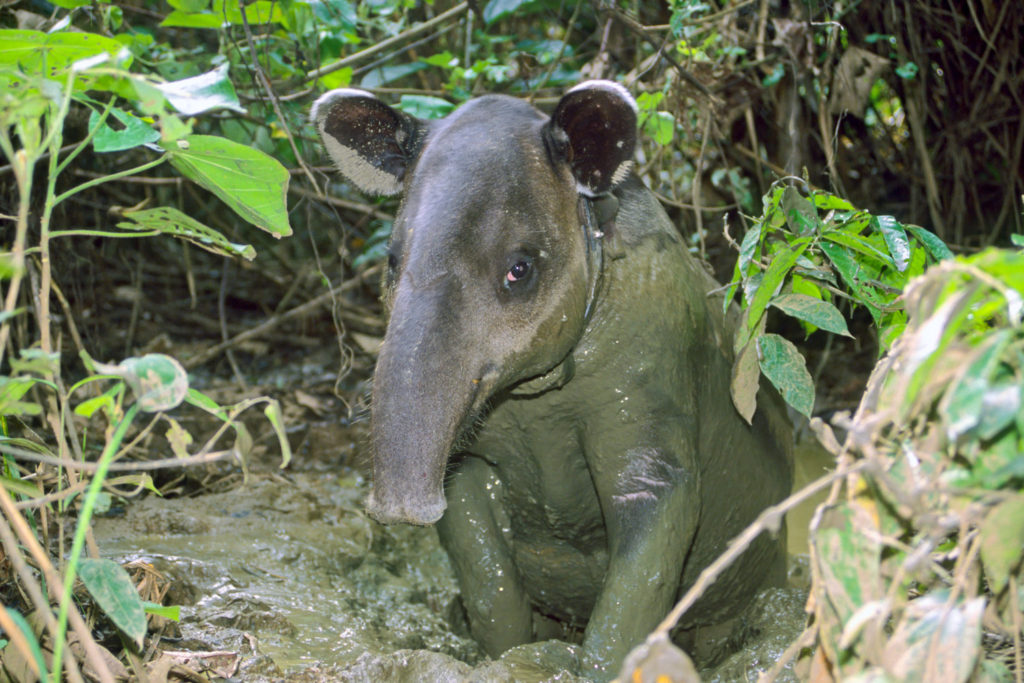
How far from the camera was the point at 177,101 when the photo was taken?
1.87 meters

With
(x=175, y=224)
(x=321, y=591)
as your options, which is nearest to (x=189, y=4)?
(x=175, y=224)

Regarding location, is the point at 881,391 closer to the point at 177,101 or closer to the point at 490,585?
the point at 177,101

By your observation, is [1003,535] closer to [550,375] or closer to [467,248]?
[467,248]

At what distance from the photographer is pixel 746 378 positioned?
110 inches

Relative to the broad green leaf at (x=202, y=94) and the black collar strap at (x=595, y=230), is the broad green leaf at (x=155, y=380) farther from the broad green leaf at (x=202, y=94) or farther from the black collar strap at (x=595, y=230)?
the black collar strap at (x=595, y=230)

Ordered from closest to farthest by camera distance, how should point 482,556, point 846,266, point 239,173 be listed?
point 239,173, point 846,266, point 482,556

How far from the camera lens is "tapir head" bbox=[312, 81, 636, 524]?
226 cm

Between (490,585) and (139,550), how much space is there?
1.23 metres

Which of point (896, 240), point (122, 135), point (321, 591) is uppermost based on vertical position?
point (122, 135)

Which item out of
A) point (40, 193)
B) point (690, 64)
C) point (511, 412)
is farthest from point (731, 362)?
point (40, 193)

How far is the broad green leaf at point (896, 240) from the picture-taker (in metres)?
2.43

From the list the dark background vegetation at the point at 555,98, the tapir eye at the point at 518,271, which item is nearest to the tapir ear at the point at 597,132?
the tapir eye at the point at 518,271

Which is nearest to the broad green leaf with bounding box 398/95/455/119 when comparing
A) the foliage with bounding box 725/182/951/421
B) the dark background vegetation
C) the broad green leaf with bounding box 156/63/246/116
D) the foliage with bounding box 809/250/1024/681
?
the dark background vegetation

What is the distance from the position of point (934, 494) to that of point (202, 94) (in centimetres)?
145
